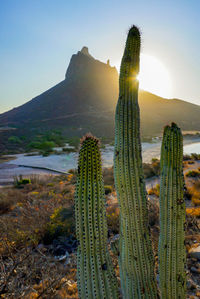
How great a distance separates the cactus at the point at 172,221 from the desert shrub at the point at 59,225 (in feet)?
11.1

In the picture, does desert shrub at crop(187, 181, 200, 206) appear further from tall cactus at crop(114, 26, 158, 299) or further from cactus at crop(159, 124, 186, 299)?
tall cactus at crop(114, 26, 158, 299)

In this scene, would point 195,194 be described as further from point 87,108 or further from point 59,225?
point 87,108

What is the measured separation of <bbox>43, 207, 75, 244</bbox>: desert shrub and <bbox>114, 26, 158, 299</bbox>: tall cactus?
3.20m

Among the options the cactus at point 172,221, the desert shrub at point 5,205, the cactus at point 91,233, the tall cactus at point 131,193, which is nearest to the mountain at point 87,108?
the desert shrub at point 5,205

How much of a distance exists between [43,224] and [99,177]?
13.2ft

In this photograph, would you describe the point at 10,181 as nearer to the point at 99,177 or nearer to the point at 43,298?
the point at 43,298

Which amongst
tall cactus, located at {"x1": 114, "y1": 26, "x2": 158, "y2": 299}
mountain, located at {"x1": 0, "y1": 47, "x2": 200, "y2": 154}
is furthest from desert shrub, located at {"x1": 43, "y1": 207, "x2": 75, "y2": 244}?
mountain, located at {"x1": 0, "y1": 47, "x2": 200, "y2": 154}

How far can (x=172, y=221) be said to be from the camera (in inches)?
97.7

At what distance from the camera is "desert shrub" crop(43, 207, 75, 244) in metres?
5.31

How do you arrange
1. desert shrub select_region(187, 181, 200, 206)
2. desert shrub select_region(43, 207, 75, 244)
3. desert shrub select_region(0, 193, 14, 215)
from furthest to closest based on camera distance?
A: desert shrub select_region(0, 193, 14, 215), desert shrub select_region(187, 181, 200, 206), desert shrub select_region(43, 207, 75, 244)

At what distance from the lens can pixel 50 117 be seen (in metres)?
78.9

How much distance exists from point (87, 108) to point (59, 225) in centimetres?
8074

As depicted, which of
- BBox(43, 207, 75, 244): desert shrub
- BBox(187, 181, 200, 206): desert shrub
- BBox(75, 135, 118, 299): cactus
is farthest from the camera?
BBox(187, 181, 200, 206): desert shrub

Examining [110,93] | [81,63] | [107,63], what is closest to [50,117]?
[110,93]
